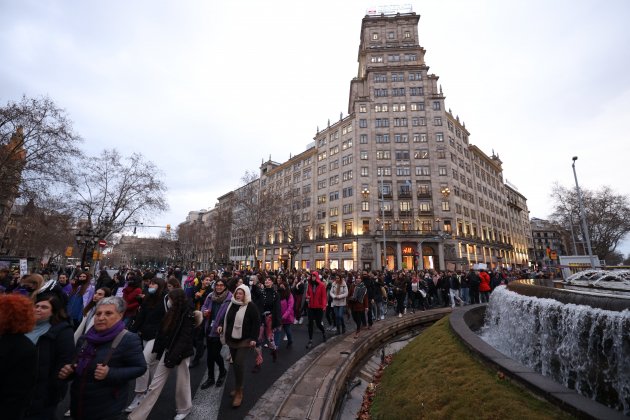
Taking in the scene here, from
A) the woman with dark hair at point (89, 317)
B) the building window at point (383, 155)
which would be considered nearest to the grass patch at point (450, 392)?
the woman with dark hair at point (89, 317)

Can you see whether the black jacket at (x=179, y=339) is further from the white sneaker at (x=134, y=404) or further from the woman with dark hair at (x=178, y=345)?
the white sneaker at (x=134, y=404)

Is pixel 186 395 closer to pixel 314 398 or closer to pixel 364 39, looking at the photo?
pixel 314 398

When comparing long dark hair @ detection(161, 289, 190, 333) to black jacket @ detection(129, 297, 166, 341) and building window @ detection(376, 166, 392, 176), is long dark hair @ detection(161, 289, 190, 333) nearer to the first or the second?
black jacket @ detection(129, 297, 166, 341)

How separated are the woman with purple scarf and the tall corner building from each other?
42.3m

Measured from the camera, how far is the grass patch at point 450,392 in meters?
4.17

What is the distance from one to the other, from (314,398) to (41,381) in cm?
428

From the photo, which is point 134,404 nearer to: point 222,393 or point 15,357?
point 222,393

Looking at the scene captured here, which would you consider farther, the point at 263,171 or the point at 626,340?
the point at 263,171

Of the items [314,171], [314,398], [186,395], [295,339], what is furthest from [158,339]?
[314,171]

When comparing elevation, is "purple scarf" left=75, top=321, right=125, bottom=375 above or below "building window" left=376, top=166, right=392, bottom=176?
below

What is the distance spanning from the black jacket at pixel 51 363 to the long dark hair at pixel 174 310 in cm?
170

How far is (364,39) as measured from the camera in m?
59.1

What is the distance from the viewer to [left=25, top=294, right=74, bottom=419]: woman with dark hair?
9.24 feet

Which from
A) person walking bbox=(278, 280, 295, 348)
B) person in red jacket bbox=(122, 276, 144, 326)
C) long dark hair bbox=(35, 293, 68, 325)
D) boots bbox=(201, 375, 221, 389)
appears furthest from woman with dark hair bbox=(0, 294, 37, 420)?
person walking bbox=(278, 280, 295, 348)
